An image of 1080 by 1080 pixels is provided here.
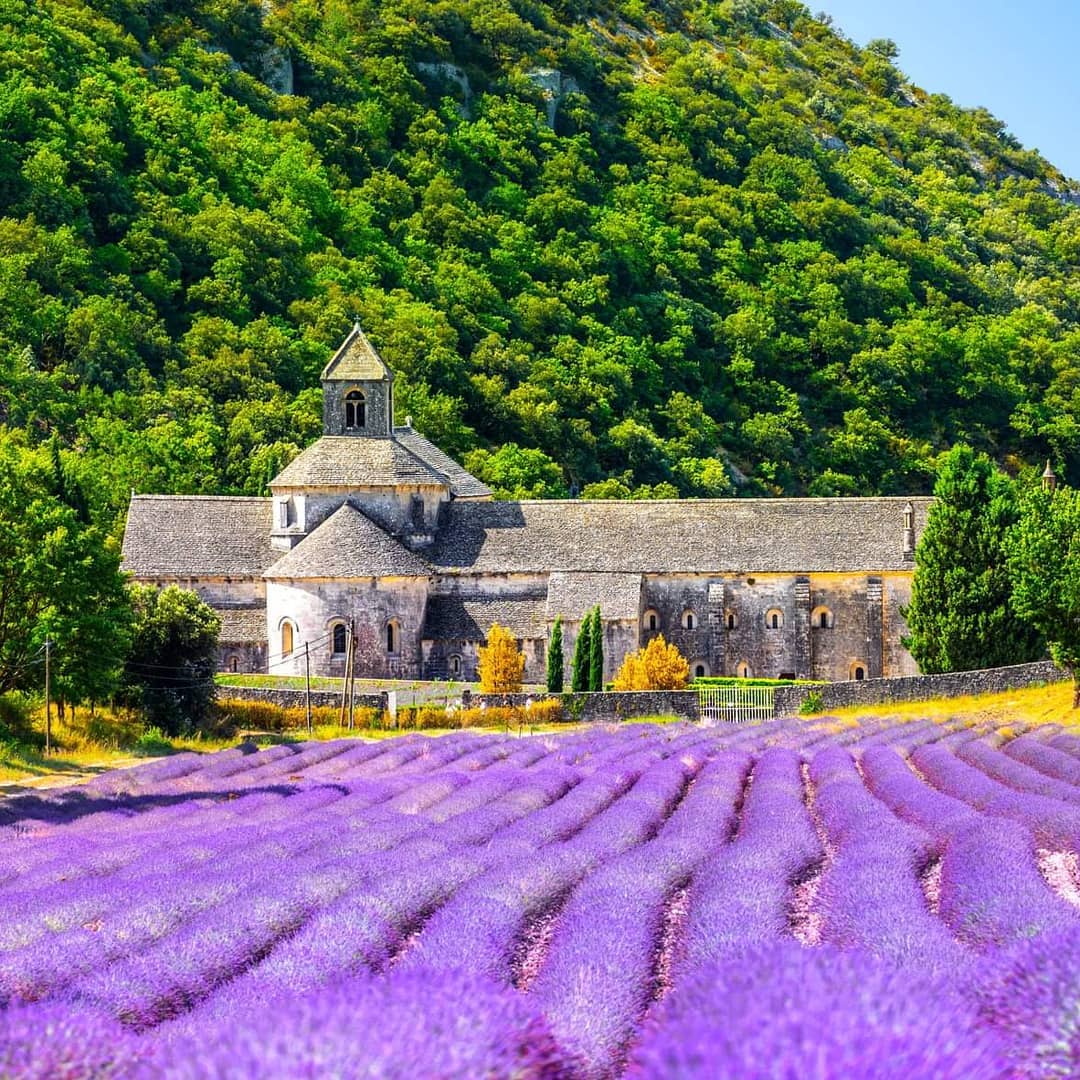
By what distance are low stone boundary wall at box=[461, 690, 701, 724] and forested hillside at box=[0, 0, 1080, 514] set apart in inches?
1292

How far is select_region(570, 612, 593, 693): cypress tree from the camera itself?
53219mm

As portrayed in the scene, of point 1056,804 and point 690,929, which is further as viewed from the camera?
point 1056,804

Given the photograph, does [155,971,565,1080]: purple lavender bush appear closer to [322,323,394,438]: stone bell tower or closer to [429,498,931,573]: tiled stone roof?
[429,498,931,573]: tiled stone roof

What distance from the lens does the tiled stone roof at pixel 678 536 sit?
58469 mm

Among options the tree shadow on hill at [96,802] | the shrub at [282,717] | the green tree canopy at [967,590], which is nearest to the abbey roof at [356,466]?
the shrub at [282,717]

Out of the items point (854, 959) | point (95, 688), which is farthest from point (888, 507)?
point (854, 959)

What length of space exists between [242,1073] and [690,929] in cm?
774

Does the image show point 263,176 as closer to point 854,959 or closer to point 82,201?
point 82,201

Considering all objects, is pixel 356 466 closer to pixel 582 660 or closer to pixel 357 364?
pixel 357 364

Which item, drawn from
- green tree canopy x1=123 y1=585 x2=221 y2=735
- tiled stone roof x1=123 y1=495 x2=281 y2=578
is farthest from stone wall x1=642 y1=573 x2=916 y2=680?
green tree canopy x1=123 y1=585 x2=221 y2=735

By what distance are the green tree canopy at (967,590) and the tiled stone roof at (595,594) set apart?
1086 cm

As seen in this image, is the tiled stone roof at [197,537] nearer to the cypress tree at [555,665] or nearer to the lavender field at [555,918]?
the cypress tree at [555,665]

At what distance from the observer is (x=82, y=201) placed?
98875 mm

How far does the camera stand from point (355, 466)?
60188mm
